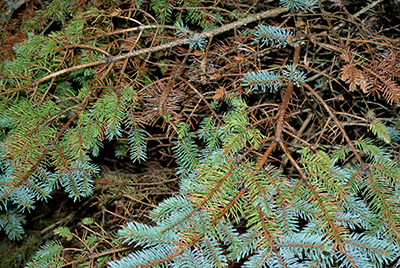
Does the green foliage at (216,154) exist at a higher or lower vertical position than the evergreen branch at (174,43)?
lower

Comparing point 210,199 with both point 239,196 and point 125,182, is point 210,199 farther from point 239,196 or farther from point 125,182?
point 125,182

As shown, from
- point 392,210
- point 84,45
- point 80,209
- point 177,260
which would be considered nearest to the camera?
point 177,260

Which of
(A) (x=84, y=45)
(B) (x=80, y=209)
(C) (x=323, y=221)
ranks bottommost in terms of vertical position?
(B) (x=80, y=209)

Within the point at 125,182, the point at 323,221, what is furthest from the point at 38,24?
the point at 323,221

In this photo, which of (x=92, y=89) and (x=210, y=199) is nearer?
(x=210, y=199)

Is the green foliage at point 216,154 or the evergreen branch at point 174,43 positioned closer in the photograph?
the green foliage at point 216,154

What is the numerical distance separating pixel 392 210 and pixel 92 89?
1.09 metres

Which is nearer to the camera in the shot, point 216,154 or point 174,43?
point 216,154

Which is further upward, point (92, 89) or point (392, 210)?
point (92, 89)

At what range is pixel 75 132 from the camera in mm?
1103

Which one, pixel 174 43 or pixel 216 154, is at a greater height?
pixel 174 43

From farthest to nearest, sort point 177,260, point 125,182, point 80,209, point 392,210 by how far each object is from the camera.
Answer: point 80,209 → point 125,182 → point 392,210 → point 177,260

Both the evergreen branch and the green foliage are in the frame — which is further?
the evergreen branch

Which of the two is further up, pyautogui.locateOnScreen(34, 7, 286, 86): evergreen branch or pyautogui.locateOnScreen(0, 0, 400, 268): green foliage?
pyautogui.locateOnScreen(34, 7, 286, 86): evergreen branch
